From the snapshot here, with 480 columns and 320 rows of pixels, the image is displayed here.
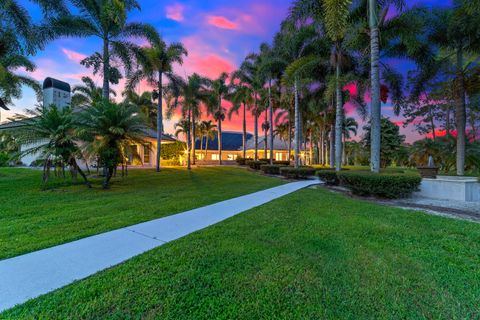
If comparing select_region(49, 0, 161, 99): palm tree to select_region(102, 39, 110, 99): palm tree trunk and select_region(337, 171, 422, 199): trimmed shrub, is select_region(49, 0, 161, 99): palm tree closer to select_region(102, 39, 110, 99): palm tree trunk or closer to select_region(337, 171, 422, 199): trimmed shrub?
select_region(102, 39, 110, 99): palm tree trunk

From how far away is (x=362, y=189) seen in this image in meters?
8.73

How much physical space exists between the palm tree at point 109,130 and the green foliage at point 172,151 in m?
20.0

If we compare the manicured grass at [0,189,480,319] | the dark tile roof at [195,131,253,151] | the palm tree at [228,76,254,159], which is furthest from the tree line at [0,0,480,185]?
the dark tile roof at [195,131,253,151]

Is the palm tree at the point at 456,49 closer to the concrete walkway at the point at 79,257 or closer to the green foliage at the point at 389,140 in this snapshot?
the concrete walkway at the point at 79,257

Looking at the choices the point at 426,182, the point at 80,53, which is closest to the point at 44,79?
the point at 80,53

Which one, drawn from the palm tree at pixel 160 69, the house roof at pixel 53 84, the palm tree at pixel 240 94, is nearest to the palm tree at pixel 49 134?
the palm tree at pixel 160 69

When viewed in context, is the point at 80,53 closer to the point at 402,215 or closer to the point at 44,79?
the point at 44,79

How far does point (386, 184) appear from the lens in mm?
8102

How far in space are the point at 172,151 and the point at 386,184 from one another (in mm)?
26363

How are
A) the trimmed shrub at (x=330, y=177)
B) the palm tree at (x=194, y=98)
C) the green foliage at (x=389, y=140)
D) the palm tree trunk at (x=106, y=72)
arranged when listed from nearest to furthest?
the trimmed shrub at (x=330, y=177)
the palm tree trunk at (x=106, y=72)
the palm tree at (x=194, y=98)
the green foliage at (x=389, y=140)

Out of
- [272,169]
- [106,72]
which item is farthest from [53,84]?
[272,169]

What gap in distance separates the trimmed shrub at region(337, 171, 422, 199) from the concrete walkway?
662cm

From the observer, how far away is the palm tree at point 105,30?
12.2 meters

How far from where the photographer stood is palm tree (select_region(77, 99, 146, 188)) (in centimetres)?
858
